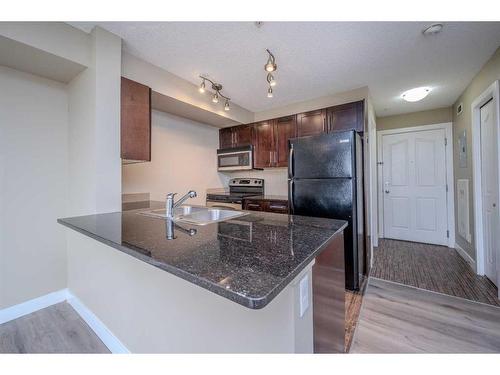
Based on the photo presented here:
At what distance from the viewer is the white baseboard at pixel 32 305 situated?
1.79 m

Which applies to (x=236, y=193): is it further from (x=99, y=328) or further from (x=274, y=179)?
(x=99, y=328)

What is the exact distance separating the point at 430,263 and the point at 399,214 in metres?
1.26

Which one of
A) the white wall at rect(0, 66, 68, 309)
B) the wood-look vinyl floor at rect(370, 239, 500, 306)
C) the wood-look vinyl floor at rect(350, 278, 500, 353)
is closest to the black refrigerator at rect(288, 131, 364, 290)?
the wood-look vinyl floor at rect(350, 278, 500, 353)

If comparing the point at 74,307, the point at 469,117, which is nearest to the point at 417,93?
the point at 469,117

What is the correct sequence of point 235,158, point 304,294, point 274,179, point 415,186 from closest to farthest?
point 304,294 → point 235,158 → point 274,179 → point 415,186

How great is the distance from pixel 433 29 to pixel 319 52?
0.86m

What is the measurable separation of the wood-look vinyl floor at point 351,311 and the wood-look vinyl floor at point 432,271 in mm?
567

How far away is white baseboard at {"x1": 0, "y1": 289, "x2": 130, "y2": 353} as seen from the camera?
58.4 inches

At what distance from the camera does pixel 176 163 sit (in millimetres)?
3145

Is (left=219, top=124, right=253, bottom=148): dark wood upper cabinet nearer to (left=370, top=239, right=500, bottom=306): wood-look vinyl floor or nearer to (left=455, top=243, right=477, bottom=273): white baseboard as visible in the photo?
(left=370, top=239, right=500, bottom=306): wood-look vinyl floor

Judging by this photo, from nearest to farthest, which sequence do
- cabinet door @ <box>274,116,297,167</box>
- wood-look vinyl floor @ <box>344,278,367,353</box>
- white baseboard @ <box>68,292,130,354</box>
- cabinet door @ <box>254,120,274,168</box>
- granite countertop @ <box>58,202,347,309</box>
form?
granite countertop @ <box>58,202,347,309</box> → white baseboard @ <box>68,292,130,354</box> → wood-look vinyl floor @ <box>344,278,367,353</box> → cabinet door @ <box>274,116,297,167</box> → cabinet door @ <box>254,120,274,168</box>

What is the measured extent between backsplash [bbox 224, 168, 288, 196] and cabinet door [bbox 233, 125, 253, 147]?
54 cm

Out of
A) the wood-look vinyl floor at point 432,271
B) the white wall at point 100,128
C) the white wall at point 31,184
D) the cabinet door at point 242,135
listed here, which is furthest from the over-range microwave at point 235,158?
the wood-look vinyl floor at point 432,271

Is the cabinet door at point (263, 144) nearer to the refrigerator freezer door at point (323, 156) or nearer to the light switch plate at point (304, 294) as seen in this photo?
the refrigerator freezer door at point (323, 156)
